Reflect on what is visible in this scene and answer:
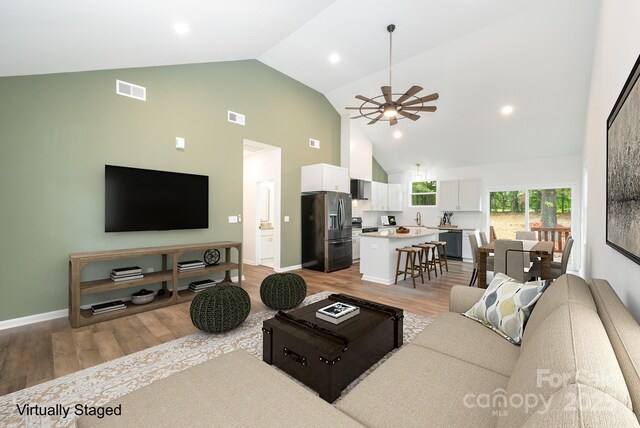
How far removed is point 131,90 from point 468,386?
15.3ft

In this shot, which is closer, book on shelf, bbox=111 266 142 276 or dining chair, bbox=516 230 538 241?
book on shelf, bbox=111 266 142 276

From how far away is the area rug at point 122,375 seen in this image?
173cm

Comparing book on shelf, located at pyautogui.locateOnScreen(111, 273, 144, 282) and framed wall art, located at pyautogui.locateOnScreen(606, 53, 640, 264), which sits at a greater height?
framed wall art, located at pyautogui.locateOnScreen(606, 53, 640, 264)

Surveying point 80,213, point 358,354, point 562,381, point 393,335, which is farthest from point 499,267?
point 80,213

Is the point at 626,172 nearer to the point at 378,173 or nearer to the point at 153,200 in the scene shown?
the point at 153,200

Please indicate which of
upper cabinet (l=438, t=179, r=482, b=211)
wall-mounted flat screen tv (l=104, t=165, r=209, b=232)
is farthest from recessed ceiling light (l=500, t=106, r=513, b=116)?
wall-mounted flat screen tv (l=104, t=165, r=209, b=232)

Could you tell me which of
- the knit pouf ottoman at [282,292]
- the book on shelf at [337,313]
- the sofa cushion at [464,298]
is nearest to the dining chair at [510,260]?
the sofa cushion at [464,298]

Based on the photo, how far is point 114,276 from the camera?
10.9 ft

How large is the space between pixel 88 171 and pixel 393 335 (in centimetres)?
390

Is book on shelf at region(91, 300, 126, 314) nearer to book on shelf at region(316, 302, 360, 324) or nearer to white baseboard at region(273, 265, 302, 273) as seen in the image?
book on shelf at region(316, 302, 360, 324)

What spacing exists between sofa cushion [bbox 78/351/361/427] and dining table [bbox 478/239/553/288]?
3.62 meters

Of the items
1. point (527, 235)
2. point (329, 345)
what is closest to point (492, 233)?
point (527, 235)

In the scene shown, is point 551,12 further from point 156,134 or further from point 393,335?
point 156,134

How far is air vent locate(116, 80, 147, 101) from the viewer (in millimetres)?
3562
